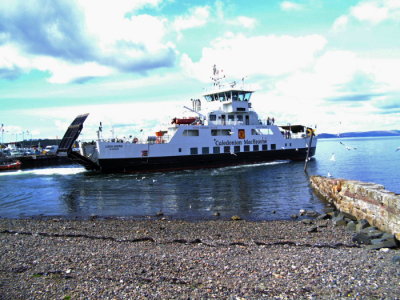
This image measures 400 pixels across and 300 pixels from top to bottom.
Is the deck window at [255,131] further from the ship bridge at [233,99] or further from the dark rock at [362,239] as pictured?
the dark rock at [362,239]

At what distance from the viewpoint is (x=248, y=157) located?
3559cm

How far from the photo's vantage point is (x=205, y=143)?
32594 millimetres

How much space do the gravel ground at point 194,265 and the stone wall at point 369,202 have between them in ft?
3.78

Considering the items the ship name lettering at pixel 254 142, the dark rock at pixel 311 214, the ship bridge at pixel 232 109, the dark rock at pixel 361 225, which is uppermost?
the ship bridge at pixel 232 109

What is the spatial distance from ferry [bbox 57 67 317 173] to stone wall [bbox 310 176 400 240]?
1660 centimetres

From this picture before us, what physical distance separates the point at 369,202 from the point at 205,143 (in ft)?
72.9

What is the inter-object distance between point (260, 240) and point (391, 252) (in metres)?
3.47

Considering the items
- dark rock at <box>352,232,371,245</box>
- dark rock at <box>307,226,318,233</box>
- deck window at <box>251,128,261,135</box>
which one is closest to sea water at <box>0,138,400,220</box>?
dark rock at <box>307,226,318,233</box>

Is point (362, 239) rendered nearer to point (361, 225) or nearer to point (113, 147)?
point (361, 225)

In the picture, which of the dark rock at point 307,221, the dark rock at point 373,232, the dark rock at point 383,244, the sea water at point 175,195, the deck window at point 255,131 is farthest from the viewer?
the deck window at point 255,131

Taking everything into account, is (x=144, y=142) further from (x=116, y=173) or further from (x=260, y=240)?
(x=260, y=240)

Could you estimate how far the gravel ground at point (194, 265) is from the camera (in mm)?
5582

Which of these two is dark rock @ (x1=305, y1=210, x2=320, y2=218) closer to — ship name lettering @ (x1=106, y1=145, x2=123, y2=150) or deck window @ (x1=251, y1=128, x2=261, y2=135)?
ship name lettering @ (x1=106, y1=145, x2=123, y2=150)

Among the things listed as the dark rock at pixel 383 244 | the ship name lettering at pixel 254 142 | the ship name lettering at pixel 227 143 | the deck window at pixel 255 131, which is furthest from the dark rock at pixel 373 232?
the deck window at pixel 255 131
